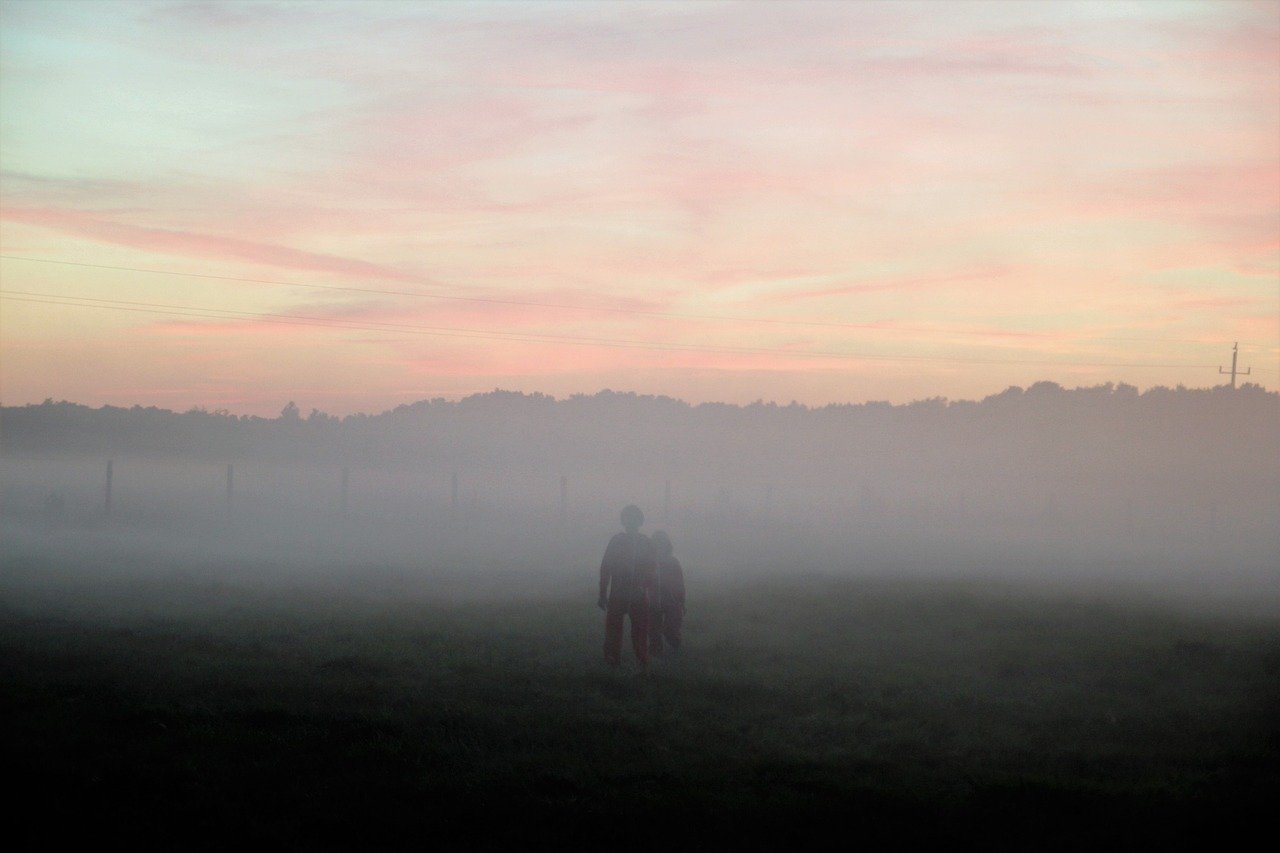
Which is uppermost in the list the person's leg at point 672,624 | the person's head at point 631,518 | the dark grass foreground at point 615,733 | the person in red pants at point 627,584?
the person's head at point 631,518

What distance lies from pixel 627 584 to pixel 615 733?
4.16 meters

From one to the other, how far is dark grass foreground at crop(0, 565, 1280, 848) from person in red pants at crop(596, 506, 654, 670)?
609mm

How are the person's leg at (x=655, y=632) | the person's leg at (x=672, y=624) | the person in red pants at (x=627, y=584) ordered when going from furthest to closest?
the person's leg at (x=672, y=624)
the person's leg at (x=655, y=632)
the person in red pants at (x=627, y=584)

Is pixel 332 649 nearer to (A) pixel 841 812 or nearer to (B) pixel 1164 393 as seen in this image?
(A) pixel 841 812

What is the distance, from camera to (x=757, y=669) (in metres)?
15.3

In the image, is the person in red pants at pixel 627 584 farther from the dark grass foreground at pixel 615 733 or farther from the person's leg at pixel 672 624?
the person's leg at pixel 672 624

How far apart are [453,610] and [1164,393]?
356ft

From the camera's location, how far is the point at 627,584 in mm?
15164

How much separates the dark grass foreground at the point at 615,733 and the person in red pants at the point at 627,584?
2.00 ft

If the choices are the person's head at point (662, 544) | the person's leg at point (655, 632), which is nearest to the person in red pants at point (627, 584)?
the person's leg at point (655, 632)

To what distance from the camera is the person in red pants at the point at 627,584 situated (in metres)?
15.0

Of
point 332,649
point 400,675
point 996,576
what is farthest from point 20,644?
point 996,576

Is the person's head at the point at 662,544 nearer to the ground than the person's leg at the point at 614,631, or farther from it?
farther from it

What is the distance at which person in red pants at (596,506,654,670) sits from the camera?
14977 millimetres
